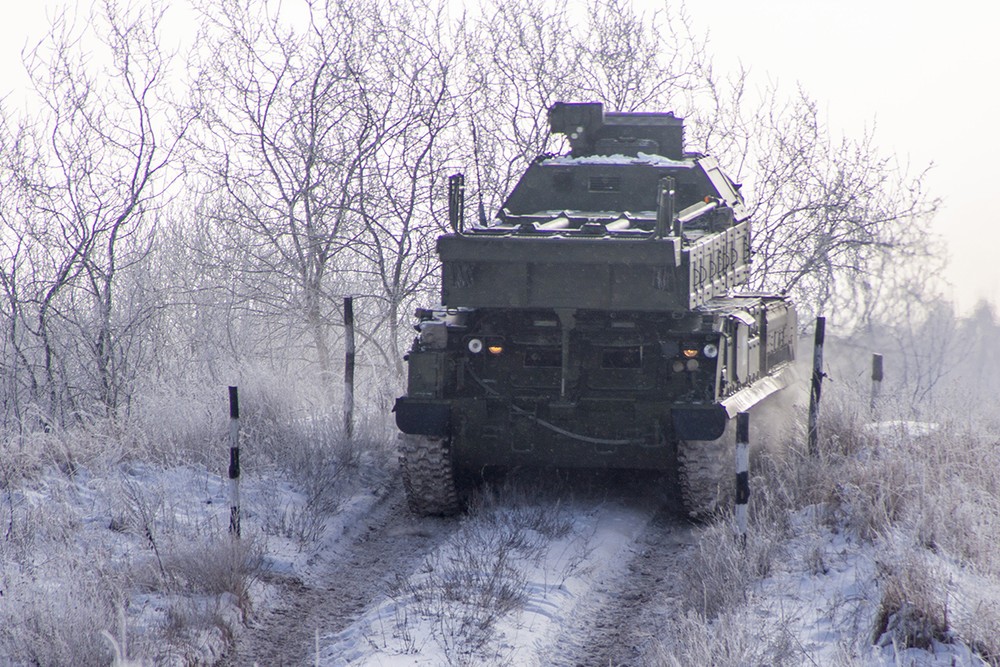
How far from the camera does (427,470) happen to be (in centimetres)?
852

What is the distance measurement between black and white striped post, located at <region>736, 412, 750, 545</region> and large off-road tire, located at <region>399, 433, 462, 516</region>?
2.30 meters

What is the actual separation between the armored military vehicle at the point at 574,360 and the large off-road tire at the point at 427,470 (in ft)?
0.03

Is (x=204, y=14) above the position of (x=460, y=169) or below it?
above

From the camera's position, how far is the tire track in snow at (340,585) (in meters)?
6.10

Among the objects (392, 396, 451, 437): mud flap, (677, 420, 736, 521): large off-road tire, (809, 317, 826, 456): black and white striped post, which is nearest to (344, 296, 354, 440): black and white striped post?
(392, 396, 451, 437): mud flap

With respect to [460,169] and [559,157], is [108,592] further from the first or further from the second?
[460,169]

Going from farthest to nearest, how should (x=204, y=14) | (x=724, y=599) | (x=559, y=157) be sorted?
(x=204, y=14) → (x=559, y=157) → (x=724, y=599)


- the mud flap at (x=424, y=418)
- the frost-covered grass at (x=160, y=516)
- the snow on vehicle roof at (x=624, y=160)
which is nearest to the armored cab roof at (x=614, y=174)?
the snow on vehicle roof at (x=624, y=160)

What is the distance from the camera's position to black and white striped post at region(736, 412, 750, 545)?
7.20 metres

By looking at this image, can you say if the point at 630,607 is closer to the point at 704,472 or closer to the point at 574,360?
the point at 704,472

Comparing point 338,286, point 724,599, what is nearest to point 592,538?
point 724,599

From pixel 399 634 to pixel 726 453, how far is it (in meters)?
3.41

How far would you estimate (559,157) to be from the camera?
11.2 metres

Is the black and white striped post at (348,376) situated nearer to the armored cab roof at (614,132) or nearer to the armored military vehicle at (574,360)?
the armored military vehicle at (574,360)
